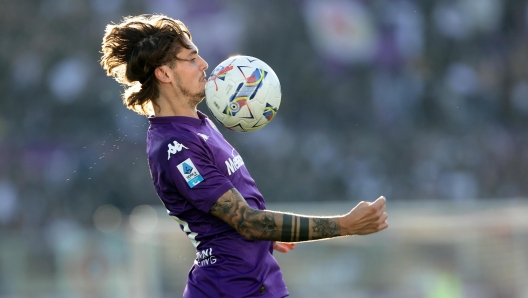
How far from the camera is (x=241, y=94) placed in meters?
4.08

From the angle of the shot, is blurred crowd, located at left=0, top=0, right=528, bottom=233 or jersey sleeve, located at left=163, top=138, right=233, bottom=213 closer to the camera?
jersey sleeve, located at left=163, top=138, right=233, bottom=213

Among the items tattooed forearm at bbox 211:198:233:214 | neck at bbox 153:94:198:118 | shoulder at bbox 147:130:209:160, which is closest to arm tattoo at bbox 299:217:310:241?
tattooed forearm at bbox 211:198:233:214

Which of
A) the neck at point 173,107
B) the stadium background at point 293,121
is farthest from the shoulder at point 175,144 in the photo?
the stadium background at point 293,121

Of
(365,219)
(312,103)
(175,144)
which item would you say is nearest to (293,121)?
(312,103)

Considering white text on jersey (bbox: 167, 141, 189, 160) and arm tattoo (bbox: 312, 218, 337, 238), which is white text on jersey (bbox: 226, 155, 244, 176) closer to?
white text on jersey (bbox: 167, 141, 189, 160)

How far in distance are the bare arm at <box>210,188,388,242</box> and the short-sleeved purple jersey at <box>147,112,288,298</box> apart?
0.29 feet

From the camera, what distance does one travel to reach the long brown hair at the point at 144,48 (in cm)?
402

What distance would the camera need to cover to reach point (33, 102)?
12.9 metres

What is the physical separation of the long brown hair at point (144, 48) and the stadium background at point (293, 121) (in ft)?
17.4

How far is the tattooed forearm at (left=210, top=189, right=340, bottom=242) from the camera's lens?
3.55m

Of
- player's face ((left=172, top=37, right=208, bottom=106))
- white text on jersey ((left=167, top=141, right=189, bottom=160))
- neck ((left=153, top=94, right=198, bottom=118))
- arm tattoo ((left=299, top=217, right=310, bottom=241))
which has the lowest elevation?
arm tattoo ((left=299, top=217, right=310, bottom=241))

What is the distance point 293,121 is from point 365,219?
9.93 meters

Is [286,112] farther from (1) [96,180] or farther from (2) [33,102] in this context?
(2) [33,102]

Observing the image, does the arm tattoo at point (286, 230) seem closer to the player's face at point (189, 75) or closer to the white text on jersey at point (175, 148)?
the white text on jersey at point (175, 148)
